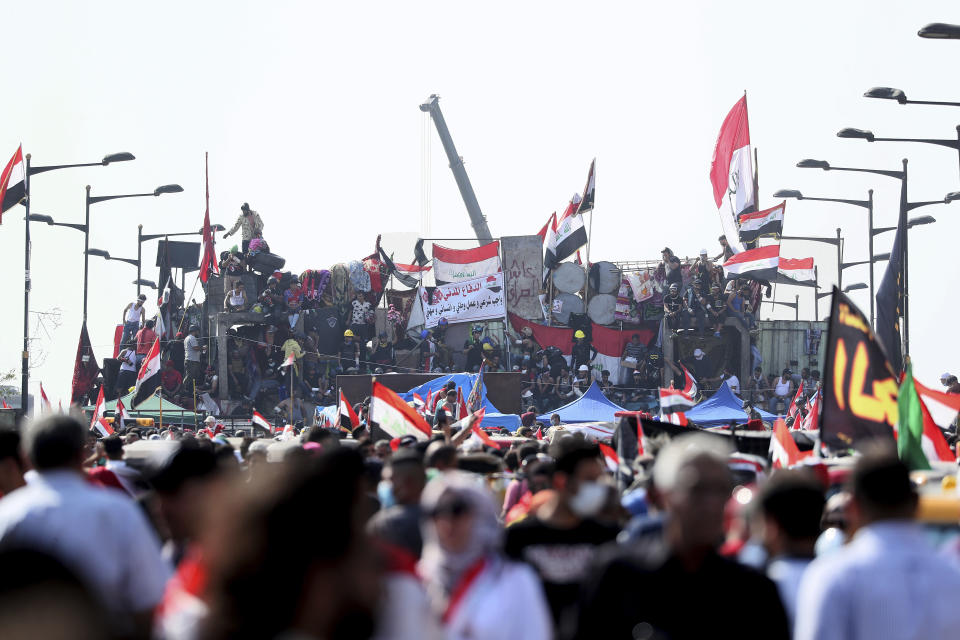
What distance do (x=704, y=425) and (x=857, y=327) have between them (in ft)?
65.7

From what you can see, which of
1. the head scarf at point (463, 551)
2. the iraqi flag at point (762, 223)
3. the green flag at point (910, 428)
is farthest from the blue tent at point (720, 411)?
the head scarf at point (463, 551)

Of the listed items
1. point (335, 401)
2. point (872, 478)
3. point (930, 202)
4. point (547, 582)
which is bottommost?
point (335, 401)

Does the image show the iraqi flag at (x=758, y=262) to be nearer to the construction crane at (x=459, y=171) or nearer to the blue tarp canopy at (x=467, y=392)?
the blue tarp canopy at (x=467, y=392)

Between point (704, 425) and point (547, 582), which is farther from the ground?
point (547, 582)

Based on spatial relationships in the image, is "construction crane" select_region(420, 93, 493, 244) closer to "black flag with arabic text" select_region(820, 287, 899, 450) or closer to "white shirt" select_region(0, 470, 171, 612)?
"black flag with arabic text" select_region(820, 287, 899, 450)

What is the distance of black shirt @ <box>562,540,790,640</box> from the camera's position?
3.64 metres

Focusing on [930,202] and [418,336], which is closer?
[930,202]

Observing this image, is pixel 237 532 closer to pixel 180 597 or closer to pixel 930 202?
pixel 180 597

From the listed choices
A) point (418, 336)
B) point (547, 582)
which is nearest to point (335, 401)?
point (418, 336)

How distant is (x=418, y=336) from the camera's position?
172 ft

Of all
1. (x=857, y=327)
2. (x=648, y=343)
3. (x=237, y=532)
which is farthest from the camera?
(x=648, y=343)

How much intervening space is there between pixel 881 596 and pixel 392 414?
12499mm

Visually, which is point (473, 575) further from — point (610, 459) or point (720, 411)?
point (720, 411)

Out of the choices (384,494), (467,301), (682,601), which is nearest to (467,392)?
(384,494)
